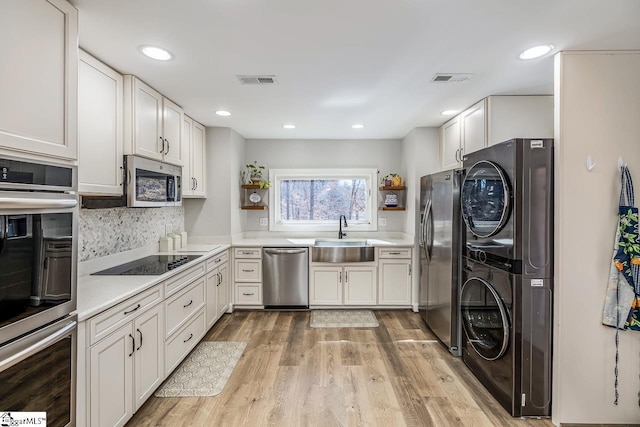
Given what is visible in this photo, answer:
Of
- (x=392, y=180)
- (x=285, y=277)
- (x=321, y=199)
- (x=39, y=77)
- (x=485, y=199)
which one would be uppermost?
(x=39, y=77)

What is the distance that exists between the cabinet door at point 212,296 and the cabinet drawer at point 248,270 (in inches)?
19.5

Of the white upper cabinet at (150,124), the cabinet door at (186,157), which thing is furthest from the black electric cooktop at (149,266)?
the white upper cabinet at (150,124)

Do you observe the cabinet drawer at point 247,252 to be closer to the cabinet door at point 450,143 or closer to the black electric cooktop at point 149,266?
the black electric cooktop at point 149,266

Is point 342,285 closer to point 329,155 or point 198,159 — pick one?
point 329,155

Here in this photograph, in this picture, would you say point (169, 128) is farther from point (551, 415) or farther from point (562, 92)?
point (551, 415)

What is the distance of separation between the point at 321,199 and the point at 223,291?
1.95 metres

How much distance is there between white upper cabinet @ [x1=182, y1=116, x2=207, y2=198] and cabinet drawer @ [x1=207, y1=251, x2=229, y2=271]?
0.76 metres

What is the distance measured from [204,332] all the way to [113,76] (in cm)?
241

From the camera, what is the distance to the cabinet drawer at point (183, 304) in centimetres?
245

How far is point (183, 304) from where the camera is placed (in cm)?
270

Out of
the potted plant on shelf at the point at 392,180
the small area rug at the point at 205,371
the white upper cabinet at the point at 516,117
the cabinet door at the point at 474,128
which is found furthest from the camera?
the potted plant on shelf at the point at 392,180

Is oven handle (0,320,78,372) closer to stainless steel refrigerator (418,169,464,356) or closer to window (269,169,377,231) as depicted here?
stainless steel refrigerator (418,169,464,356)

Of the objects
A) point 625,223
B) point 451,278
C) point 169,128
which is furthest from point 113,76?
point 625,223

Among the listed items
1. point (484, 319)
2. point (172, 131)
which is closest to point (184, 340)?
point (172, 131)
